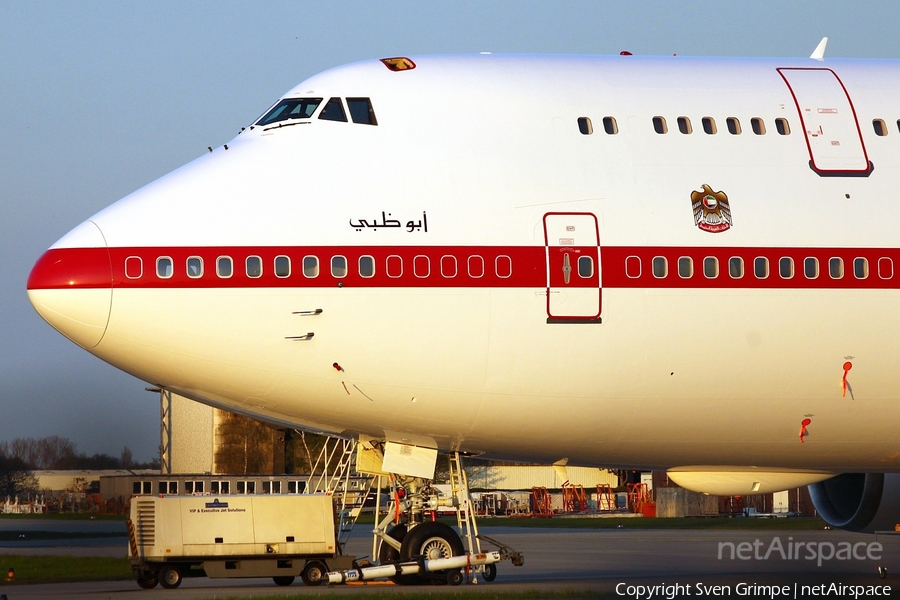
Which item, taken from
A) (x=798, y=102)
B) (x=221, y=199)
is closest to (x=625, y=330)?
(x=798, y=102)

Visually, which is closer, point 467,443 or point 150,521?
point 467,443

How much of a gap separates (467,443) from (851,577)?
28.8ft

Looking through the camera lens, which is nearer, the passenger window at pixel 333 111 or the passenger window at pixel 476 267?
the passenger window at pixel 476 267

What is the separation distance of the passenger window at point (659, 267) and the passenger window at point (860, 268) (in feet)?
8.58

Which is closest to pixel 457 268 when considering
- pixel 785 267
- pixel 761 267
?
pixel 761 267

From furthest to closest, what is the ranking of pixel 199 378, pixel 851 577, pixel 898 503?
pixel 851 577
pixel 898 503
pixel 199 378

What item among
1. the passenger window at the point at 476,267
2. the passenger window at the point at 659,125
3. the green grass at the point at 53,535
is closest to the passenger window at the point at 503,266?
the passenger window at the point at 476,267

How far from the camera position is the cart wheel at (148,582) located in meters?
21.5

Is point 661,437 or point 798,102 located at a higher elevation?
point 798,102

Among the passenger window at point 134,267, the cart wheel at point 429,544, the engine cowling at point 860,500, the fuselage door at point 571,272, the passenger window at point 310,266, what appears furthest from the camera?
the engine cowling at point 860,500

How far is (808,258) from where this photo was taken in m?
16.5

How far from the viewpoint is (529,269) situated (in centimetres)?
1589

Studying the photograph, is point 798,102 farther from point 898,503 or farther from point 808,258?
point 898,503

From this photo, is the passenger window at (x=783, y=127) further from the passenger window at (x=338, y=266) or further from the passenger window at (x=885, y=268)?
the passenger window at (x=338, y=266)
